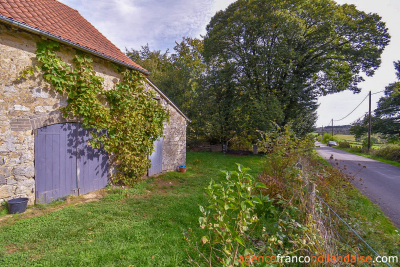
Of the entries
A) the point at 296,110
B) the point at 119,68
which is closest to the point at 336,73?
the point at 296,110

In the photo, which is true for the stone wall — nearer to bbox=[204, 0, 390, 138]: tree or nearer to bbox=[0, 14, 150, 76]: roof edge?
bbox=[0, 14, 150, 76]: roof edge

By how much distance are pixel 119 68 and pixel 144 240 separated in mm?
5425

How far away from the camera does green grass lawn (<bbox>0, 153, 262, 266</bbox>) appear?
2.78 meters

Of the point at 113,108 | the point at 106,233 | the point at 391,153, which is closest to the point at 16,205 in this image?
the point at 106,233

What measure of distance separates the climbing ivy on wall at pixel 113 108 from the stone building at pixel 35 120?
223 millimetres

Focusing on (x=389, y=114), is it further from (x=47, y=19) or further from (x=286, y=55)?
(x=47, y=19)

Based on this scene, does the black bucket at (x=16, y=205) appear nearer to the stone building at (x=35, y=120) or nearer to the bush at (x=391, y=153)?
the stone building at (x=35, y=120)

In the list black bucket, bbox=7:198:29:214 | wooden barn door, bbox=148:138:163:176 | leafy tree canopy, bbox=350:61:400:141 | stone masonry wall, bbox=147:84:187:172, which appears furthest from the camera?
leafy tree canopy, bbox=350:61:400:141

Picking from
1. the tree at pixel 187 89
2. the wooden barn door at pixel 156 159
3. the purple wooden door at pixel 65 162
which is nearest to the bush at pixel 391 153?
the tree at pixel 187 89

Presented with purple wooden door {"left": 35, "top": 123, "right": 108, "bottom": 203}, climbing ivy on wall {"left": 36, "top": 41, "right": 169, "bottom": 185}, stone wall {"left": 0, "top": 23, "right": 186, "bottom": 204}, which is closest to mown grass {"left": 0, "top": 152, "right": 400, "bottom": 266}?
purple wooden door {"left": 35, "top": 123, "right": 108, "bottom": 203}

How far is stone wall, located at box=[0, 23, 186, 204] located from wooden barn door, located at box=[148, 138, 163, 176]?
3.74 metres

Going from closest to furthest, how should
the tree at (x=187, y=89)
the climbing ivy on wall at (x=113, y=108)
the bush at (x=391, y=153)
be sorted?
the climbing ivy on wall at (x=113, y=108) < the bush at (x=391, y=153) < the tree at (x=187, y=89)

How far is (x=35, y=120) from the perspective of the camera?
14.4 feet

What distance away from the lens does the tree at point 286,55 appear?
12461 millimetres
